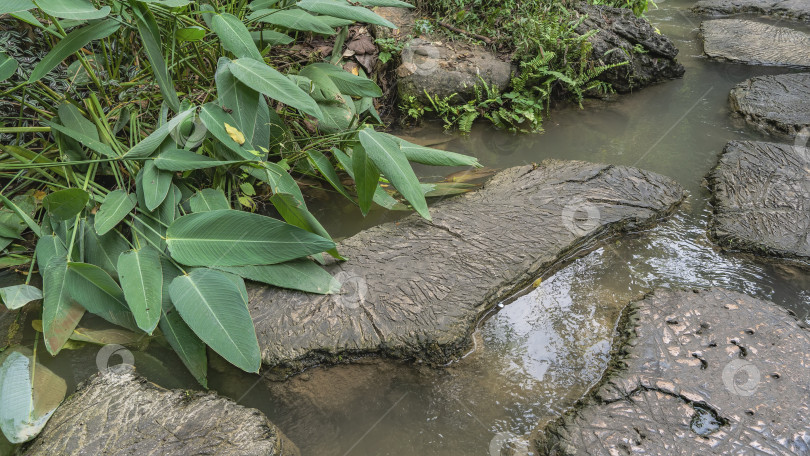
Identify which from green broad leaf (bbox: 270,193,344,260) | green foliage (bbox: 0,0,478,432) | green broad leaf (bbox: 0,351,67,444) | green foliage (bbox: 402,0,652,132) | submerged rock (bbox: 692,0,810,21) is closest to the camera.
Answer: green broad leaf (bbox: 0,351,67,444)

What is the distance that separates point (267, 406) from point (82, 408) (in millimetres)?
589

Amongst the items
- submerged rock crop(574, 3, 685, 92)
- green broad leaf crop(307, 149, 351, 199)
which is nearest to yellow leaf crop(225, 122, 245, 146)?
green broad leaf crop(307, 149, 351, 199)

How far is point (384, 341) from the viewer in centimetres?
204

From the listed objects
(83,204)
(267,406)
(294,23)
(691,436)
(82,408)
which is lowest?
(267,406)

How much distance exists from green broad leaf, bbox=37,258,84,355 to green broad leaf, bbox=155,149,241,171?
51 cm

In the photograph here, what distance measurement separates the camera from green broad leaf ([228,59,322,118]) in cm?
211

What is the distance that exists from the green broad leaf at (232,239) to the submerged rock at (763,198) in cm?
188

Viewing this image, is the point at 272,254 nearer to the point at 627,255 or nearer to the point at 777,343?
the point at 627,255

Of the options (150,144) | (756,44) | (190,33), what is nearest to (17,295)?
(150,144)

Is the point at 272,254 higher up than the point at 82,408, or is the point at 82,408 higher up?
the point at 272,254

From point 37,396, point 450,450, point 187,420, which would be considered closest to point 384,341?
point 450,450

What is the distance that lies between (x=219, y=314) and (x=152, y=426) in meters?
0.40

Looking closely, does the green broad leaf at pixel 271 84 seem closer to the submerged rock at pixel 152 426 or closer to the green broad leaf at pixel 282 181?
the green broad leaf at pixel 282 181

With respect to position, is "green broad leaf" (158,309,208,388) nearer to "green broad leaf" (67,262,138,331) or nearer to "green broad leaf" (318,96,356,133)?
"green broad leaf" (67,262,138,331)
